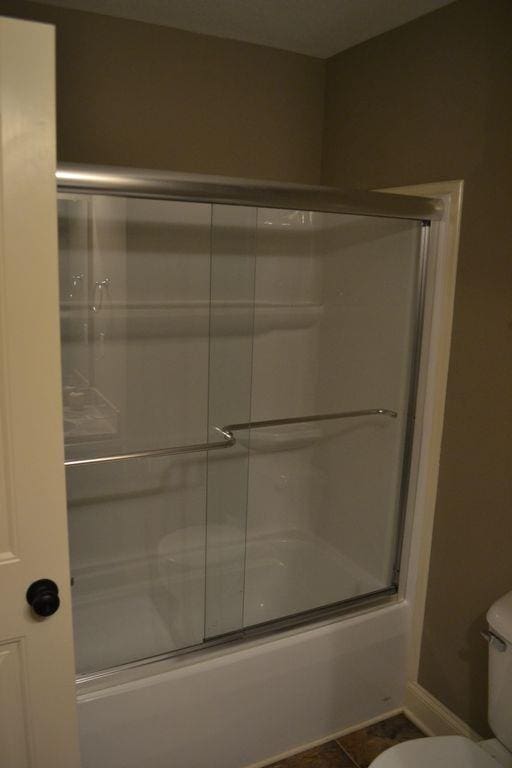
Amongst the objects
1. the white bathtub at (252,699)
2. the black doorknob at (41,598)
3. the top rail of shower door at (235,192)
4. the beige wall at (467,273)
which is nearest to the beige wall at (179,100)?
the beige wall at (467,273)

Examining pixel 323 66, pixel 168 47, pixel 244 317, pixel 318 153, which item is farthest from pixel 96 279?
pixel 323 66

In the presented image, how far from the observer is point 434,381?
1.99 m

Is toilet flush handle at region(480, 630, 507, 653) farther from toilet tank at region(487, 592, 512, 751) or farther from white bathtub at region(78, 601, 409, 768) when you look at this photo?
white bathtub at region(78, 601, 409, 768)

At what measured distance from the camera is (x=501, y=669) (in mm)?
1548

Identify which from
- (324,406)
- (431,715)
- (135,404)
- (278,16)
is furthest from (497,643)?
(278,16)

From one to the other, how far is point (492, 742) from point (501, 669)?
0.22 metres

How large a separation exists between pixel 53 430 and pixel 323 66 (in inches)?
78.8

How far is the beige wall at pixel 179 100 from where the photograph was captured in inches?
79.7

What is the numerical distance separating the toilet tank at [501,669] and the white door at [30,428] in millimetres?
1023

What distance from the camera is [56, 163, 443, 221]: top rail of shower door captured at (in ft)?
4.41

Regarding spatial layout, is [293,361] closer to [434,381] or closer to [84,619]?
[434,381]

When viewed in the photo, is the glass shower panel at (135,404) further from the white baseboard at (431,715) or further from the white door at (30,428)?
the white baseboard at (431,715)

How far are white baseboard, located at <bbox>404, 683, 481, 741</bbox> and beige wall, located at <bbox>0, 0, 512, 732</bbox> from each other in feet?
0.12

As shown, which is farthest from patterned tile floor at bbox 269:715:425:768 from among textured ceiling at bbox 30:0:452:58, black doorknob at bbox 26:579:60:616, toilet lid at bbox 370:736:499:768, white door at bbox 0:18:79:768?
textured ceiling at bbox 30:0:452:58
